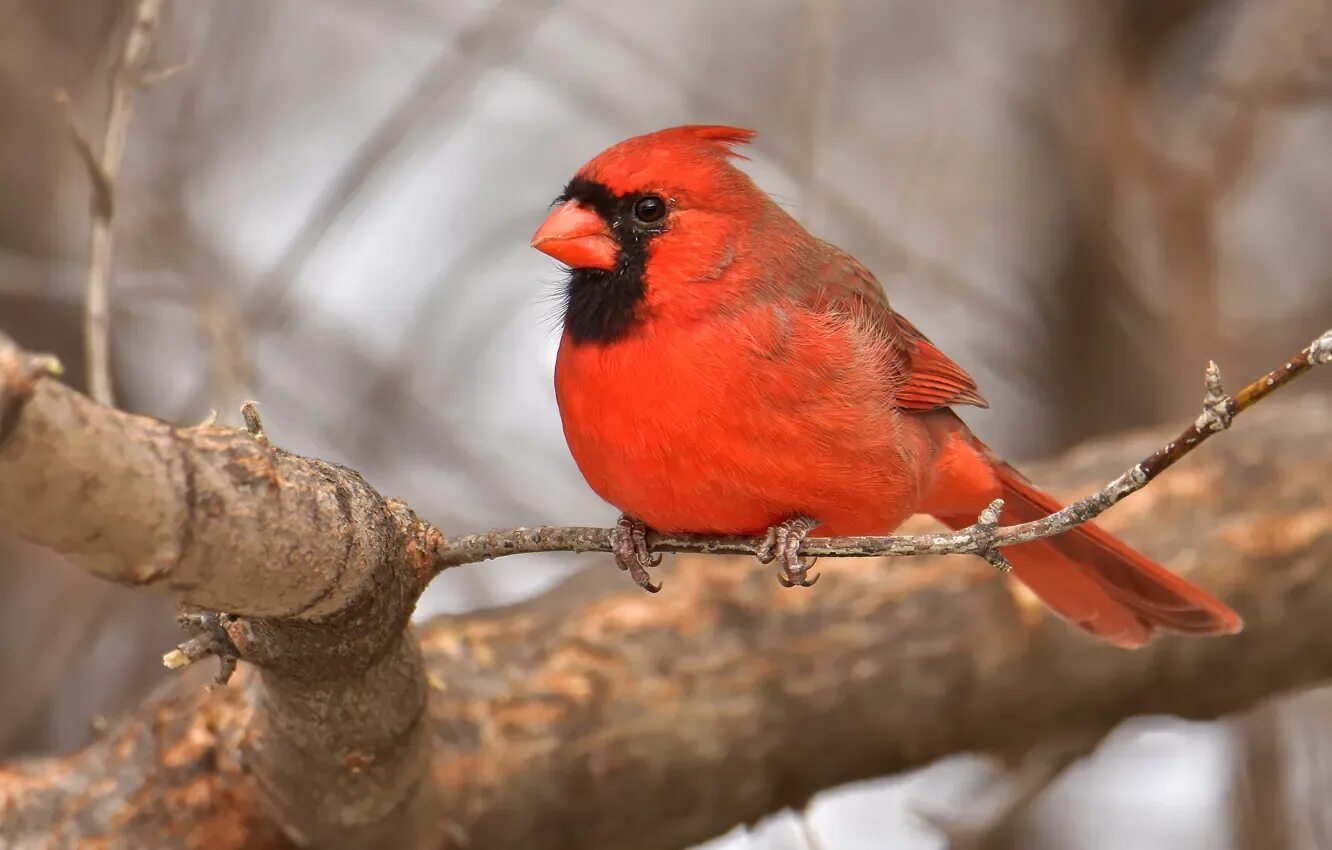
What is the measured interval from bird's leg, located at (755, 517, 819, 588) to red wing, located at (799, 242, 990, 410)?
0.43m

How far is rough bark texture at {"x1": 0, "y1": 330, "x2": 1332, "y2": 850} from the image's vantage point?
6.64 feet

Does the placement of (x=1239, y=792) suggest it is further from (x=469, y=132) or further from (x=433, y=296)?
(x=469, y=132)

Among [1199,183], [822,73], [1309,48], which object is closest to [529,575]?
[822,73]

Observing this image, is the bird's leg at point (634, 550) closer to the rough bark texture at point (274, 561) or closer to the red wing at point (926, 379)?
the rough bark texture at point (274, 561)

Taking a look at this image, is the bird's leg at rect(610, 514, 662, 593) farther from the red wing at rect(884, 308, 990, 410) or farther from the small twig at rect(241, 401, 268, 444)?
the small twig at rect(241, 401, 268, 444)

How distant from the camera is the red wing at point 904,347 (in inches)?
108

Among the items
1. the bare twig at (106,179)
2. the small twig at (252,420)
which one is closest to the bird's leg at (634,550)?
the small twig at (252,420)

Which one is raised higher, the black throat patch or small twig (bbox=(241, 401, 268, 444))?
the black throat patch

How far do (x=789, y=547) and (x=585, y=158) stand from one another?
10.4 ft

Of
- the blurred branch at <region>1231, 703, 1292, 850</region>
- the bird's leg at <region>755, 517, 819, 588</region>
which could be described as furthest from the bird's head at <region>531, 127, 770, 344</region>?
the blurred branch at <region>1231, 703, 1292, 850</region>

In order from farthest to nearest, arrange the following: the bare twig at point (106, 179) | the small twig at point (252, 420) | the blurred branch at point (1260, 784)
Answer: the blurred branch at point (1260, 784), the bare twig at point (106, 179), the small twig at point (252, 420)

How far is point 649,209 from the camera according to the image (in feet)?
8.29

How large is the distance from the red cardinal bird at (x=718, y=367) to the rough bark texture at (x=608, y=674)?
39cm

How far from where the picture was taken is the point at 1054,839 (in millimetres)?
4508
